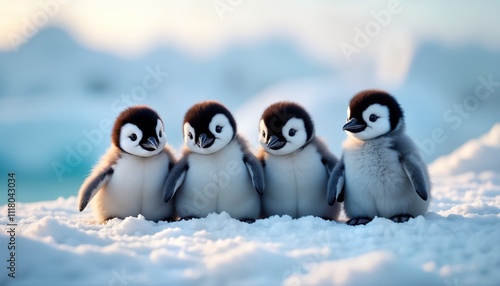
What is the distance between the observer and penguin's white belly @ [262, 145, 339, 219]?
4.42m

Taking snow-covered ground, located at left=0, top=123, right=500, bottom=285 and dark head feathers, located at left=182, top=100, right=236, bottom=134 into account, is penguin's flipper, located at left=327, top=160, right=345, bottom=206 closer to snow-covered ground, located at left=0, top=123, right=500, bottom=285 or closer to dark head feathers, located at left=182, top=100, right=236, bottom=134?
snow-covered ground, located at left=0, top=123, right=500, bottom=285

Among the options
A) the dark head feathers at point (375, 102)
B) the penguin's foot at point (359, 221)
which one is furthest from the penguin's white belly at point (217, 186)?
the dark head feathers at point (375, 102)

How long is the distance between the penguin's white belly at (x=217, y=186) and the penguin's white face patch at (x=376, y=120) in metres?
1.06

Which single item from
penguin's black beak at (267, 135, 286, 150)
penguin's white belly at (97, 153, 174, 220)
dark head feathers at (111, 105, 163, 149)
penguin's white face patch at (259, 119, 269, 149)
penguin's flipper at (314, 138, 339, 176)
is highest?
dark head feathers at (111, 105, 163, 149)

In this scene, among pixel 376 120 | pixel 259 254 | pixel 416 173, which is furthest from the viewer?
pixel 376 120

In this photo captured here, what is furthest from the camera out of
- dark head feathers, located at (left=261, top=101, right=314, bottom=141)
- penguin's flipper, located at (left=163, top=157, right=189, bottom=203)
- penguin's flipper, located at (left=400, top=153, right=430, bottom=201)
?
dark head feathers, located at (left=261, top=101, right=314, bottom=141)

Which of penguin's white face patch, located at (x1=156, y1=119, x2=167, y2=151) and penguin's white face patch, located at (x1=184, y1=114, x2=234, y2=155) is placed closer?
penguin's white face patch, located at (x1=184, y1=114, x2=234, y2=155)

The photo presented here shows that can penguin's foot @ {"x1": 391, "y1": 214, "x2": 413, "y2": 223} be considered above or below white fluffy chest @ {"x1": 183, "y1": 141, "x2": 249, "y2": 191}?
below

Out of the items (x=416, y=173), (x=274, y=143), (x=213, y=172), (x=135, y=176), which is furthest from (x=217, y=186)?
(x=416, y=173)

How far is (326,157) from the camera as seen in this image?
459 cm

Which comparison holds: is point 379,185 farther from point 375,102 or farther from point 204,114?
point 204,114

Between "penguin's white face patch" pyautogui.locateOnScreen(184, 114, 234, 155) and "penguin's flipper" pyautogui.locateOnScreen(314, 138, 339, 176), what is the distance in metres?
0.83

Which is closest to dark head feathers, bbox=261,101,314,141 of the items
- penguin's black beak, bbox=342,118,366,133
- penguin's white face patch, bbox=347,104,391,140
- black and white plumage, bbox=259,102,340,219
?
black and white plumage, bbox=259,102,340,219

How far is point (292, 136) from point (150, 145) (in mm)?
1190
